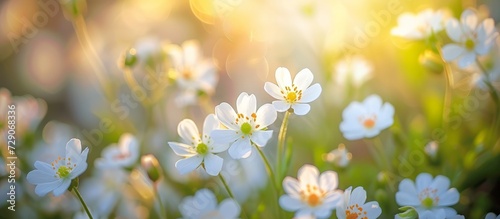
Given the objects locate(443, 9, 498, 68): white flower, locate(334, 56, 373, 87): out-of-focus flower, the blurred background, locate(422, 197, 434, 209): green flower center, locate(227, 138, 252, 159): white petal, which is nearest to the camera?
locate(227, 138, 252, 159): white petal

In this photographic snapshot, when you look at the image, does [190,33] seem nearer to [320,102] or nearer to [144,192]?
[320,102]

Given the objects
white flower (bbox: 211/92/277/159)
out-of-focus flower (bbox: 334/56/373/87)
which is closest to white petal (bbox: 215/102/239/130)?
white flower (bbox: 211/92/277/159)

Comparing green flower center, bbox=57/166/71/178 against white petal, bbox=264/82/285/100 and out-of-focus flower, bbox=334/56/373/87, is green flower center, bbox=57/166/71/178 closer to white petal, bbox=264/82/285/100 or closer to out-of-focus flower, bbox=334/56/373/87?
white petal, bbox=264/82/285/100

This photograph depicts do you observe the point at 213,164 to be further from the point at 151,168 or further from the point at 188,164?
the point at 151,168

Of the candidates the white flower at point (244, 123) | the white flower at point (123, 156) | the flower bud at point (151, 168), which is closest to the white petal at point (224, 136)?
the white flower at point (244, 123)

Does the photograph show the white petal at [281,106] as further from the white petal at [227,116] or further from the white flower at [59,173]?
the white flower at [59,173]
